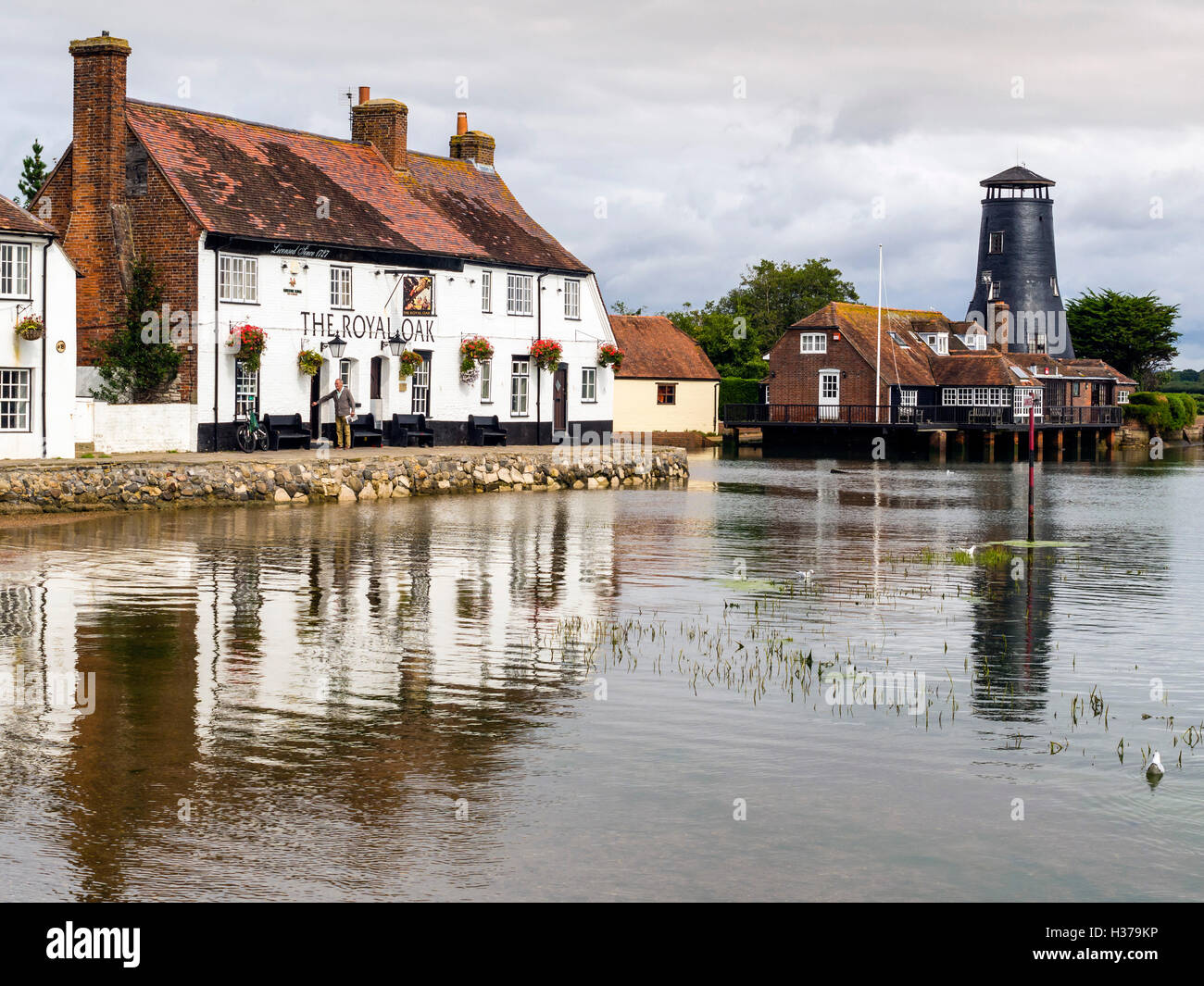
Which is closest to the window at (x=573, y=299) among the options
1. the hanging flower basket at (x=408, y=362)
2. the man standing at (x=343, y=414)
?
the hanging flower basket at (x=408, y=362)

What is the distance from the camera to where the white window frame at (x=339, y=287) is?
4550 cm

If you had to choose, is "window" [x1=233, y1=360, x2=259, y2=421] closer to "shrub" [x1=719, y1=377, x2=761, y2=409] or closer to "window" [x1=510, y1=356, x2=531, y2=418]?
"window" [x1=510, y1=356, x2=531, y2=418]

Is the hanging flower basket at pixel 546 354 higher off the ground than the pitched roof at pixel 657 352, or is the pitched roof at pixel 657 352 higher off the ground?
the pitched roof at pixel 657 352

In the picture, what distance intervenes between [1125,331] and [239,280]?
91.2 metres

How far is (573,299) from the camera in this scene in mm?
55969

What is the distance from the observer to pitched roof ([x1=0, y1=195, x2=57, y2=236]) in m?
35.5

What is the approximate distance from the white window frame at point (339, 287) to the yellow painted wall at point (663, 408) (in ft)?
111

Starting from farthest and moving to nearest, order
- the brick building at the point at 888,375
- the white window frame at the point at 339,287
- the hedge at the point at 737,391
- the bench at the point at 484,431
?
the hedge at the point at 737,391, the brick building at the point at 888,375, the bench at the point at 484,431, the white window frame at the point at 339,287

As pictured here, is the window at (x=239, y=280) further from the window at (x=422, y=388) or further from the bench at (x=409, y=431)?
the window at (x=422, y=388)

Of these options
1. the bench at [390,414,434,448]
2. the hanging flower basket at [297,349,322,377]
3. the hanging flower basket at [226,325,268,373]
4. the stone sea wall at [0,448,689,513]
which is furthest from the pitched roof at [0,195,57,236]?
the bench at [390,414,434,448]

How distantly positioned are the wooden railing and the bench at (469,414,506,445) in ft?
119

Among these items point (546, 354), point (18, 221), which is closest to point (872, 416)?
point (546, 354)

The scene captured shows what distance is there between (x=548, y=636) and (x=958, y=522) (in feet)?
65.4

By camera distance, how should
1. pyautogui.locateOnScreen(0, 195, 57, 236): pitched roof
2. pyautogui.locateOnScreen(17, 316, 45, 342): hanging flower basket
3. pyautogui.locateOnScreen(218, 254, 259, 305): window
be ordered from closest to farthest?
pyautogui.locateOnScreen(0, 195, 57, 236): pitched roof < pyautogui.locateOnScreen(17, 316, 45, 342): hanging flower basket < pyautogui.locateOnScreen(218, 254, 259, 305): window
